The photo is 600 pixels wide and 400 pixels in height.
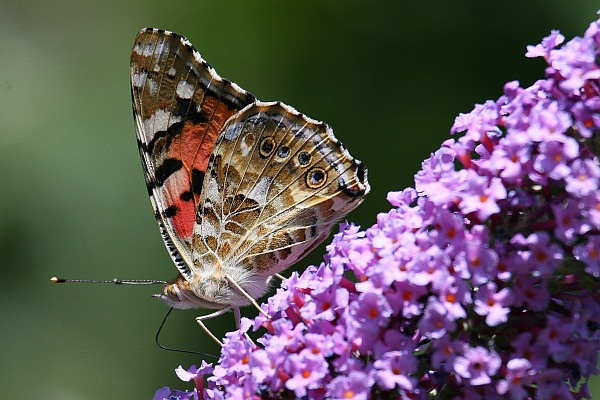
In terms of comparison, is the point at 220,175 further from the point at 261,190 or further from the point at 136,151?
the point at 136,151

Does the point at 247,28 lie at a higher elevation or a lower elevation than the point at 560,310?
higher

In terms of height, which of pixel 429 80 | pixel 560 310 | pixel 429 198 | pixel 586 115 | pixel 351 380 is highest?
pixel 429 80

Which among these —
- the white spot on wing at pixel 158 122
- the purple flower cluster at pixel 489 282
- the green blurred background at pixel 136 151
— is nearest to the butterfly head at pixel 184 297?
the white spot on wing at pixel 158 122

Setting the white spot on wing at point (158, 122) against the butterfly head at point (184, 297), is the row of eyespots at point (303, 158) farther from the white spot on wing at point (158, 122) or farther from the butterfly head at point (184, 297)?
the butterfly head at point (184, 297)

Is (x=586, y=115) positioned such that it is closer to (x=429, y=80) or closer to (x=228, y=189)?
(x=228, y=189)

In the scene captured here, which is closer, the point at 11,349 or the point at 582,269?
the point at 582,269

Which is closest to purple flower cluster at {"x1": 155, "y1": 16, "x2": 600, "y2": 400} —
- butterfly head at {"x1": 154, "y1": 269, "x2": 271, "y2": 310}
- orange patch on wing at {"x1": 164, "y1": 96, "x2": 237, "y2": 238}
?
butterfly head at {"x1": 154, "y1": 269, "x2": 271, "y2": 310}

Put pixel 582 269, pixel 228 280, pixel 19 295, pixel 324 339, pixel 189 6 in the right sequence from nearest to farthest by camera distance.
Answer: pixel 582 269 < pixel 324 339 < pixel 228 280 < pixel 19 295 < pixel 189 6

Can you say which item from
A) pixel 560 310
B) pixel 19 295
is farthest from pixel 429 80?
pixel 560 310

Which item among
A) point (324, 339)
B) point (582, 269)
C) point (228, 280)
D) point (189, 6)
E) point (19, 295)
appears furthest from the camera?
point (189, 6)
